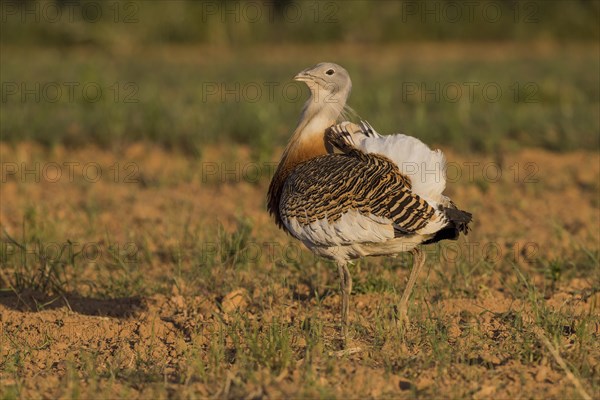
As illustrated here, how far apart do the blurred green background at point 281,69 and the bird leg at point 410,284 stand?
3.57 metres

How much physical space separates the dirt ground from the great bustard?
0.37m

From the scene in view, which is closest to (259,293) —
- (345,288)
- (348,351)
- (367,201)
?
(345,288)

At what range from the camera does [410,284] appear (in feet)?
14.6

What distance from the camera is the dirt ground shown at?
3646mm

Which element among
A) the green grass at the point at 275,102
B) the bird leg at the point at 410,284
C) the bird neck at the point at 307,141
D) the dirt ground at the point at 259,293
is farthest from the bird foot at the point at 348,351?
the green grass at the point at 275,102

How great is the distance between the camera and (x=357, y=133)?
450cm

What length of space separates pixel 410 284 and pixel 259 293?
1010mm

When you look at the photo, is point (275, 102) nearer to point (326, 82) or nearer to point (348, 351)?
point (326, 82)

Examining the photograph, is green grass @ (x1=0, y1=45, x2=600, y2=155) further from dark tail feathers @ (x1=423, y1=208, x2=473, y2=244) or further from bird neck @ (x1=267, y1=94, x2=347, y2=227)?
dark tail feathers @ (x1=423, y1=208, x2=473, y2=244)

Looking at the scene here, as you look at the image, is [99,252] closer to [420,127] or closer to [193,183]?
[193,183]

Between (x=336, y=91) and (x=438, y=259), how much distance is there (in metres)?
1.22

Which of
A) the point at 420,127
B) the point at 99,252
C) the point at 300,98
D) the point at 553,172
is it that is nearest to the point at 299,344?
the point at 99,252

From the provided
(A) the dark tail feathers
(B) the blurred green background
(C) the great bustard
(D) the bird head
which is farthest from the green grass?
(A) the dark tail feathers

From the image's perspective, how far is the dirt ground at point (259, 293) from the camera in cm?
365
